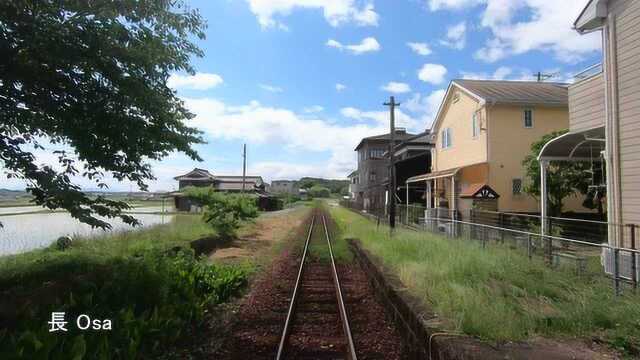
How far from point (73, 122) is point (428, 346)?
18.2 feet

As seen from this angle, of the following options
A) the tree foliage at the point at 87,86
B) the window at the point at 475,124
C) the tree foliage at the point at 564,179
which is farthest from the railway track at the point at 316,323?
the window at the point at 475,124

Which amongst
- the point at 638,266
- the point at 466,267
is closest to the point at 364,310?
the point at 466,267

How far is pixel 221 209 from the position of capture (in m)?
23.5

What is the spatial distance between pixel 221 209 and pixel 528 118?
14.7m

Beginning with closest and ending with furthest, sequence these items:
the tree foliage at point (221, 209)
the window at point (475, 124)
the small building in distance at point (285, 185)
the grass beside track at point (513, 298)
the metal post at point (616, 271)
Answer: the grass beside track at point (513, 298), the metal post at point (616, 271), the window at point (475, 124), the tree foliage at point (221, 209), the small building in distance at point (285, 185)

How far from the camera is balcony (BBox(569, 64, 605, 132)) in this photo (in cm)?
1079

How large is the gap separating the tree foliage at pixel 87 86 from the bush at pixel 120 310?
3.13 ft

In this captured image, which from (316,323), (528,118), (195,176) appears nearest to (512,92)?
(528,118)

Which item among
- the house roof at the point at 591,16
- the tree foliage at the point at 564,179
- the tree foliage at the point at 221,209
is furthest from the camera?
the tree foliage at the point at 221,209

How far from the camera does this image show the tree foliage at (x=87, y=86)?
19.6 feet

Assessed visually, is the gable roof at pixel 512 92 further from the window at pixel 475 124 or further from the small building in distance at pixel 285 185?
the small building in distance at pixel 285 185

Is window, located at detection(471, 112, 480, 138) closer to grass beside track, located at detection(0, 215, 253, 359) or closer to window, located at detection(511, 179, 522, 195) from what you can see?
window, located at detection(511, 179, 522, 195)

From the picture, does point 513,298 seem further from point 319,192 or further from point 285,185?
point 285,185

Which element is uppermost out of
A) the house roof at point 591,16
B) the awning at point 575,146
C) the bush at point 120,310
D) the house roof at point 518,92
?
the house roof at point 518,92
